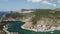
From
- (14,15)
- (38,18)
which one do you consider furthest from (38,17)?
(14,15)

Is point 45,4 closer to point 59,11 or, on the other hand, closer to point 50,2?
point 50,2

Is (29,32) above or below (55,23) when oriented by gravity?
below

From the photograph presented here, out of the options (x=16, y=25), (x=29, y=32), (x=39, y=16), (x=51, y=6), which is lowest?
(x=29, y=32)

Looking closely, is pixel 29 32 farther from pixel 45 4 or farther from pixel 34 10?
pixel 45 4

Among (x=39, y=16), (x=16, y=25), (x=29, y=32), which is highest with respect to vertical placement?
(x=39, y=16)

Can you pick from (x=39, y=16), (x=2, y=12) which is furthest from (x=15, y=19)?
(x=39, y=16)

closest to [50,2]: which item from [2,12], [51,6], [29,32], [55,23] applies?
[51,6]

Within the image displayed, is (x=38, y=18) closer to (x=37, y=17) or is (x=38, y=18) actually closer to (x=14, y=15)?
(x=37, y=17)

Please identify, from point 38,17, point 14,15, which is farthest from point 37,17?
point 14,15

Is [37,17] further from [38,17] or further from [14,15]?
[14,15]
